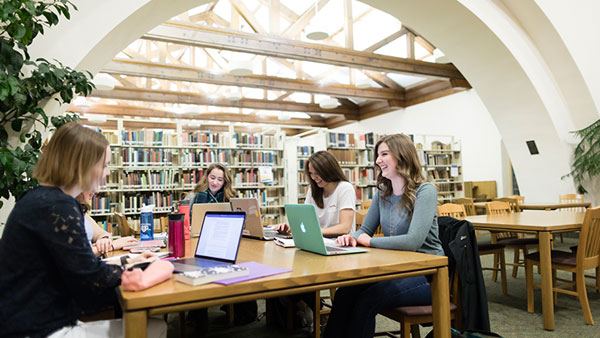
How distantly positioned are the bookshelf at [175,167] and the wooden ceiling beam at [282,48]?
1.53m

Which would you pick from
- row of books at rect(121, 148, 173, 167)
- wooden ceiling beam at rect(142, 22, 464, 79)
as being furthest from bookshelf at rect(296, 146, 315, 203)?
row of books at rect(121, 148, 173, 167)

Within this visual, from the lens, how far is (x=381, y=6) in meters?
5.54

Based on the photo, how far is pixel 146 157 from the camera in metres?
6.29

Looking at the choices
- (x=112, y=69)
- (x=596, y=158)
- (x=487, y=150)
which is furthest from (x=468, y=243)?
(x=487, y=150)

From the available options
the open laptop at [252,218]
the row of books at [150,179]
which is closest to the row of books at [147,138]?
the row of books at [150,179]

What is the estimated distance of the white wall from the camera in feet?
32.3

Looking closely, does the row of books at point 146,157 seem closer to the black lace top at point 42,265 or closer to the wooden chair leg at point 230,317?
the wooden chair leg at point 230,317

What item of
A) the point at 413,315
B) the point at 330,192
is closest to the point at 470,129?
the point at 330,192

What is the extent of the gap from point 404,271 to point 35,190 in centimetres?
127

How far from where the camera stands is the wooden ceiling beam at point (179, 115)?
13.1m

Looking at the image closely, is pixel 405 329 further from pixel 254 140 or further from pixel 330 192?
pixel 254 140

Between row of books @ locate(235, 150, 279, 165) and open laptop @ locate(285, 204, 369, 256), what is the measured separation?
5.33 metres

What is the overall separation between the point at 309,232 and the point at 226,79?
28.8ft

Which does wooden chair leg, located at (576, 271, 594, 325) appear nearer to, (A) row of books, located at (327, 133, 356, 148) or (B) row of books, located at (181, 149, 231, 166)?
(A) row of books, located at (327, 133, 356, 148)
